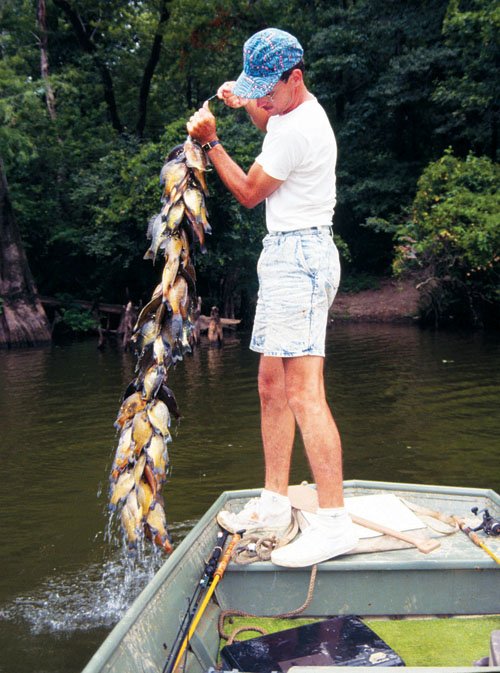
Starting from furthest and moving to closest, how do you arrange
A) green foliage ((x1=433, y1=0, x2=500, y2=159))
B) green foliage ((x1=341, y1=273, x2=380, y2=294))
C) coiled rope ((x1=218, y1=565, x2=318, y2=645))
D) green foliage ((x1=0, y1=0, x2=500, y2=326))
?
green foliage ((x1=341, y1=273, x2=380, y2=294)) → green foliage ((x1=0, y1=0, x2=500, y2=326)) → green foliage ((x1=433, y1=0, x2=500, y2=159)) → coiled rope ((x1=218, y1=565, x2=318, y2=645))

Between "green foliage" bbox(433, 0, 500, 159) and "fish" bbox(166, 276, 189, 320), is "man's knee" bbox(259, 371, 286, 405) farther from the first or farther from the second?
"green foliage" bbox(433, 0, 500, 159)

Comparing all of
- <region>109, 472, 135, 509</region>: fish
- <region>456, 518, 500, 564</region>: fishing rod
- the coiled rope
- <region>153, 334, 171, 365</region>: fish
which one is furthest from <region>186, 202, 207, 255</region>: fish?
<region>456, 518, 500, 564</region>: fishing rod

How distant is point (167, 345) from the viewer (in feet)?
12.1

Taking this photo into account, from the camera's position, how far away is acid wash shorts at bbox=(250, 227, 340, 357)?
3697 millimetres

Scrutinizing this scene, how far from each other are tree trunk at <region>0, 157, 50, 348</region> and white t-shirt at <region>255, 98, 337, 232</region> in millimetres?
18621

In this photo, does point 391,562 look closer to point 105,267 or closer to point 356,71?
point 105,267

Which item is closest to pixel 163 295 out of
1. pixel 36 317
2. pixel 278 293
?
pixel 278 293

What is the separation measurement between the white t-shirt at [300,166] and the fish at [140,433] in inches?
43.1

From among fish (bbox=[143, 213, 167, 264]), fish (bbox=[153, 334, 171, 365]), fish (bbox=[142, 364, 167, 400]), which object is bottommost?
fish (bbox=[142, 364, 167, 400])

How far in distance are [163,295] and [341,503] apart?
1271 millimetres

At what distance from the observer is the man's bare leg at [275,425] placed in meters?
4.00

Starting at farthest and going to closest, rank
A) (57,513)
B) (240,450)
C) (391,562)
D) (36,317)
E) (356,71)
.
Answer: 1. (356,71)
2. (36,317)
3. (240,450)
4. (57,513)
5. (391,562)

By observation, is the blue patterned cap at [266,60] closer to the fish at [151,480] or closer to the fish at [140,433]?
the fish at [140,433]

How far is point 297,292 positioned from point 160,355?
0.70 meters
